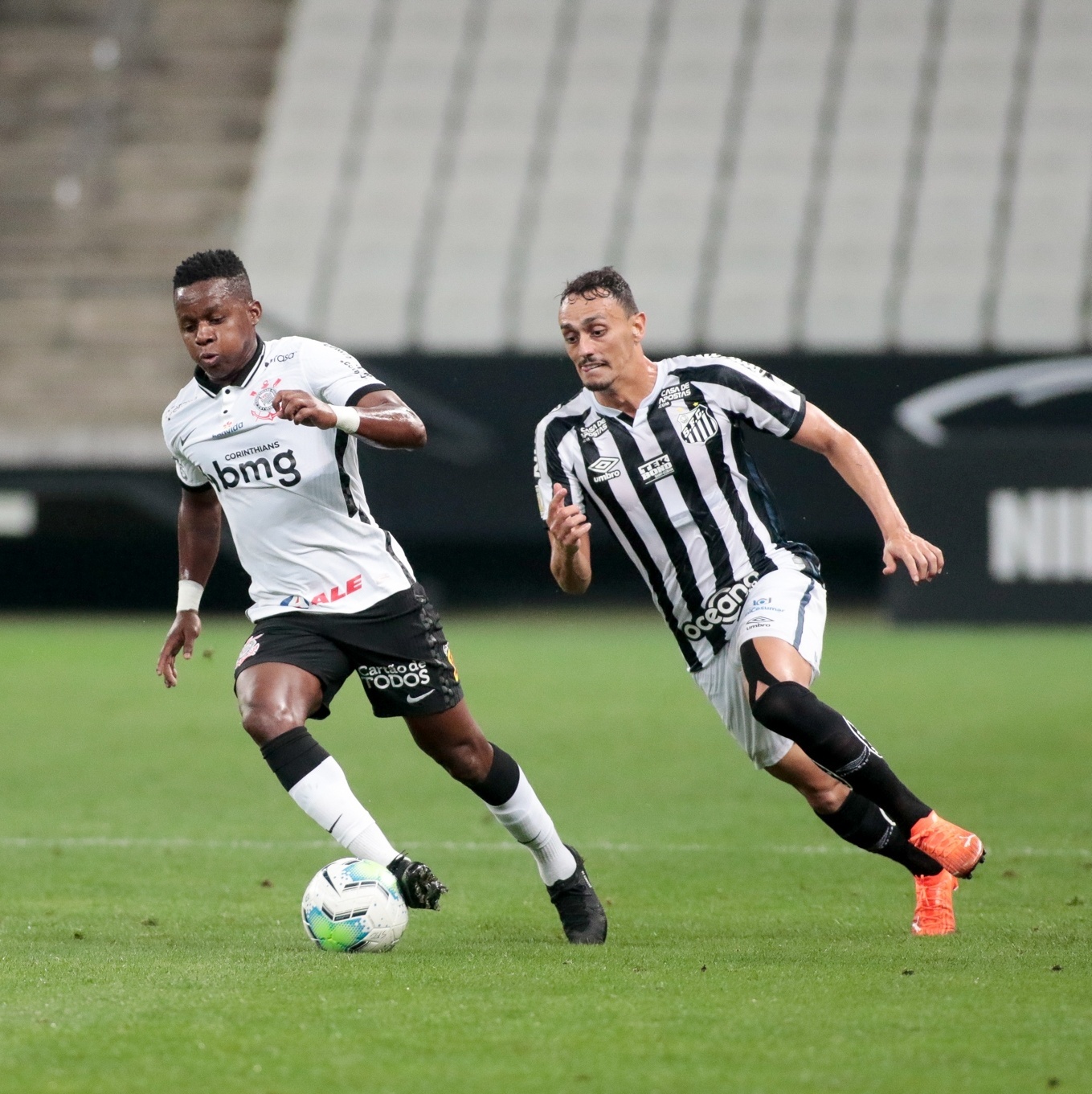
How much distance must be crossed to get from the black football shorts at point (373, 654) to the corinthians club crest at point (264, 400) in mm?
621

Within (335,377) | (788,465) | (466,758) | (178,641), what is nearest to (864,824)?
(466,758)

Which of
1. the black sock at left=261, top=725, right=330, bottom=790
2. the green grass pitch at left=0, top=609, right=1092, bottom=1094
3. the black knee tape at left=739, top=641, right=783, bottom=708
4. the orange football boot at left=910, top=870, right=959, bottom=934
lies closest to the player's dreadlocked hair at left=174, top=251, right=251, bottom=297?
the black sock at left=261, top=725, right=330, bottom=790

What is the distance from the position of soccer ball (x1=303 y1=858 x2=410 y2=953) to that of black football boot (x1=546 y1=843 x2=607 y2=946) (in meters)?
0.58

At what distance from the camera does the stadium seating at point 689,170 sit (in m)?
24.4

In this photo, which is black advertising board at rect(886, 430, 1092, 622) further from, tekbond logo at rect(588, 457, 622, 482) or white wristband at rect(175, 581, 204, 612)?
white wristband at rect(175, 581, 204, 612)

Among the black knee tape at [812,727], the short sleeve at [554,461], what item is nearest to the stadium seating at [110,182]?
the short sleeve at [554,461]

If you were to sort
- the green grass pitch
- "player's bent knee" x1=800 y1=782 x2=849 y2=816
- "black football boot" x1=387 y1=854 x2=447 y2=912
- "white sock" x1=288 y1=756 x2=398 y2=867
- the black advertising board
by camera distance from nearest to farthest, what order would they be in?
1. the green grass pitch
2. "black football boot" x1=387 y1=854 x2=447 y2=912
3. "white sock" x1=288 y1=756 x2=398 y2=867
4. "player's bent knee" x1=800 y1=782 x2=849 y2=816
5. the black advertising board

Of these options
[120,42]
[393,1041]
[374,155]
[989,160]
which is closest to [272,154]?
[374,155]

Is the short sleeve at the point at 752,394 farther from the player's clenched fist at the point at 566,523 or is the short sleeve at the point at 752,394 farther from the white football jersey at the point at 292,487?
the white football jersey at the point at 292,487

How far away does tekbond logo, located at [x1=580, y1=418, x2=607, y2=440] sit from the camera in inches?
242

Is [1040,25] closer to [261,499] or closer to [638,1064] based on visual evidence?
[261,499]

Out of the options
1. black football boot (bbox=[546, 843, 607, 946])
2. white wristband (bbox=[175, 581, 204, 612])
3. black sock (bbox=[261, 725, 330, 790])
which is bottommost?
black football boot (bbox=[546, 843, 607, 946])

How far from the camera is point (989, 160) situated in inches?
1038

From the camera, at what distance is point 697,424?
6070mm
